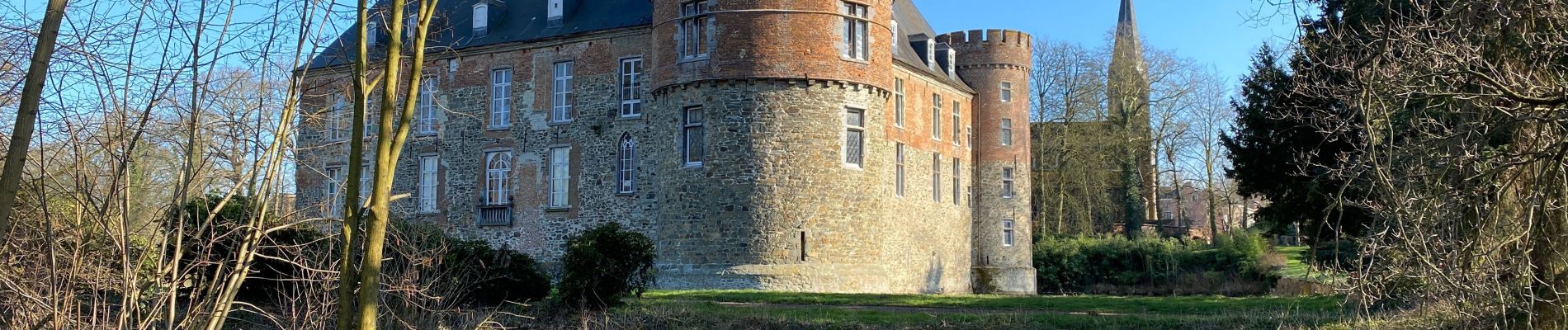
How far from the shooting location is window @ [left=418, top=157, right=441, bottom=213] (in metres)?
30.0

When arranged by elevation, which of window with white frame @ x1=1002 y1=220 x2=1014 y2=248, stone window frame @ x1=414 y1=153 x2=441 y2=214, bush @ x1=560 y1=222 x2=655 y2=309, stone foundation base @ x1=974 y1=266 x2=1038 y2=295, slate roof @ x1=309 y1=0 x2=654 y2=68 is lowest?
stone foundation base @ x1=974 y1=266 x2=1038 y2=295

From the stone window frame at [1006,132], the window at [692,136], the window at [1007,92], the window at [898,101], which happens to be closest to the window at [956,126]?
the stone window frame at [1006,132]

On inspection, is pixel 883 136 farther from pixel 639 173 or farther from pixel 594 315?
pixel 594 315

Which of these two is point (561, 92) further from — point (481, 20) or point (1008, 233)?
point (1008, 233)

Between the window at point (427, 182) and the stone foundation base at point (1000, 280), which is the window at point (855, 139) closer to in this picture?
the stone foundation base at point (1000, 280)

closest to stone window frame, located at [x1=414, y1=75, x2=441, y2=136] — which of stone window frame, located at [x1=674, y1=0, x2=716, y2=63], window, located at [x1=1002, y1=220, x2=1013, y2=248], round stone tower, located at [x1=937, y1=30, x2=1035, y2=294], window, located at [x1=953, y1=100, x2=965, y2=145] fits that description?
stone window frame, located at [x1=674, y1=0, x2=716, y2=63]

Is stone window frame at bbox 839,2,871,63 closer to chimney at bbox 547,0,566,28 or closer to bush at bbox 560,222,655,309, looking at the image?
chimney at bbox 547,0,566,28

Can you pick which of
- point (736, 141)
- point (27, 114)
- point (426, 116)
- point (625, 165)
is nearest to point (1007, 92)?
point (625, 165)

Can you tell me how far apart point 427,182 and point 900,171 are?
11.0 metres

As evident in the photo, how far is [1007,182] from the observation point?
35031 millimetres

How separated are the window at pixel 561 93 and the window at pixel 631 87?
62.2 inches

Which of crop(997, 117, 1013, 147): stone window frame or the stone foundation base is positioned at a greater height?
crop(997, 117, 1013, 147): stone window frame

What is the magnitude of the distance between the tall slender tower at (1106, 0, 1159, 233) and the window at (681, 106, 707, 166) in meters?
22.5

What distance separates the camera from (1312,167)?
61.4 ft
